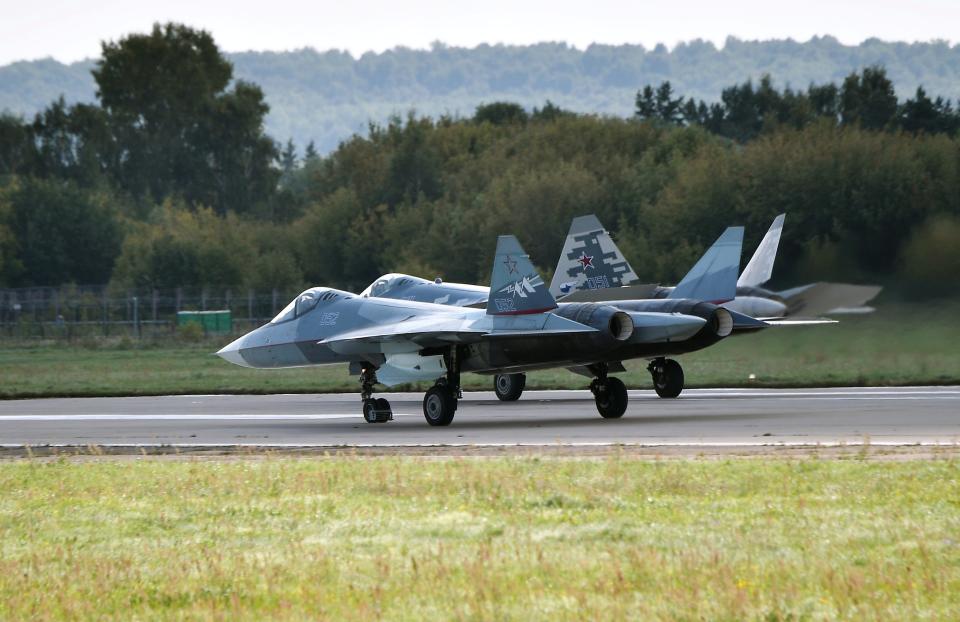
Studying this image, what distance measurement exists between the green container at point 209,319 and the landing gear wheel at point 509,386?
3317cm

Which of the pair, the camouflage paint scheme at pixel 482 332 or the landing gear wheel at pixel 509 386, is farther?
the landing gear wheel at pixel 509 386

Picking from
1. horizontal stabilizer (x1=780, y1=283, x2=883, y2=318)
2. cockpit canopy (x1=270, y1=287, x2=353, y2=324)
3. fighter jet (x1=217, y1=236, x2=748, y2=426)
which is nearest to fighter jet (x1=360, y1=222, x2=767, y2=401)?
fighter jet (x1=217, y1=236, x2=748, y2=426)

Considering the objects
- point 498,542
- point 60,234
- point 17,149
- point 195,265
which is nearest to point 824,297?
point 498,542

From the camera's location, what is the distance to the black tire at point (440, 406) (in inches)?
866

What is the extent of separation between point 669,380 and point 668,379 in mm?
34

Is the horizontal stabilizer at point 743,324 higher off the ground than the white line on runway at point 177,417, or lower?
higher

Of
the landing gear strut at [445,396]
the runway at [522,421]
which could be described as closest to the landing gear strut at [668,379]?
the runway at [522,421]

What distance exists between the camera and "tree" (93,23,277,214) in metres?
112

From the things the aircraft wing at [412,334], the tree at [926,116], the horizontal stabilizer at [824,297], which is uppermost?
the tree at [926,116]

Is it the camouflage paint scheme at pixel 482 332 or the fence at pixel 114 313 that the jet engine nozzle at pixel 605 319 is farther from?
the fence at pixel 114 313

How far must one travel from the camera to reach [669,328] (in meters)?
21.6

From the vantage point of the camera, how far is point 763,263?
3056 cm

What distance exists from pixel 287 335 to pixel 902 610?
697 inches

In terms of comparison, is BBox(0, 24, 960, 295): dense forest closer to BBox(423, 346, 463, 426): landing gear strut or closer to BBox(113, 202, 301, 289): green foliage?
BBox(113, 202, 301, 289): green foliage
